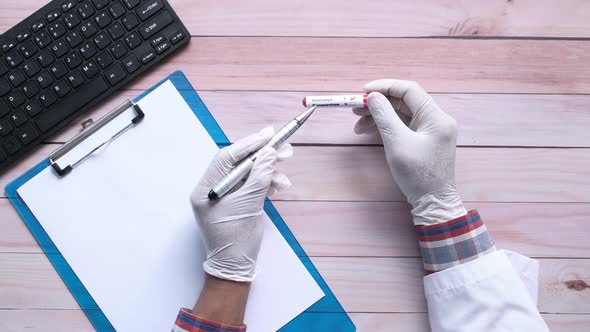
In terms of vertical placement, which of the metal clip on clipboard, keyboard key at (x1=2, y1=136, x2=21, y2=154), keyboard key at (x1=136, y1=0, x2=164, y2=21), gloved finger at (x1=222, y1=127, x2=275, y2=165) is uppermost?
keyboard key at (x1=136, y1=0, x2=164, y2=21)

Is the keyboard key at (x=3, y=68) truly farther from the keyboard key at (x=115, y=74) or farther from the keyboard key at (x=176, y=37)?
the keyboard key at (x=176, y=37)

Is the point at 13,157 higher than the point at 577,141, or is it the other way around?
the point at 13,157

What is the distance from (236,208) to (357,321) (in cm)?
27

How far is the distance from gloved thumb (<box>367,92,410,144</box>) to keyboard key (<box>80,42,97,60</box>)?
0.44 m

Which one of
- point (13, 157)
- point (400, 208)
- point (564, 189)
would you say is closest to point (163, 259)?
point (13, 157)

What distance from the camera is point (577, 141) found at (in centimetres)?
79

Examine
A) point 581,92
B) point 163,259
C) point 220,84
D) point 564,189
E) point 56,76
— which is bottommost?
point 564,189

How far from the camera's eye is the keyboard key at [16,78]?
2.40ft

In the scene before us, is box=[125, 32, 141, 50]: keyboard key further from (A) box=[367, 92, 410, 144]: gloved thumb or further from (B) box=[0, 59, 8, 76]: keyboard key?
(A) box=[367, 92, 410, 144]: gloved thumb

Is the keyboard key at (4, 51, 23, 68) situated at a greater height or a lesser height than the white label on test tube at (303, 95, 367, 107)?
greater

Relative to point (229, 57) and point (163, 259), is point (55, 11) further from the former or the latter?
point (163, 259)

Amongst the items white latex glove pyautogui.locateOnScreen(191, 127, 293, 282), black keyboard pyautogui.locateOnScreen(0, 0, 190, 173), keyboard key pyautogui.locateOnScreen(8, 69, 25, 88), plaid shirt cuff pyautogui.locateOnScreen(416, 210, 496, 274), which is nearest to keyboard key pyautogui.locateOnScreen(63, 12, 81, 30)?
black keyboard pyautogui.locateOnScreen(0, 0, 190, 173)

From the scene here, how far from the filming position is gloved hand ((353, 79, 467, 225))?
736 millimetres

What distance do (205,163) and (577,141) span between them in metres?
0.62
